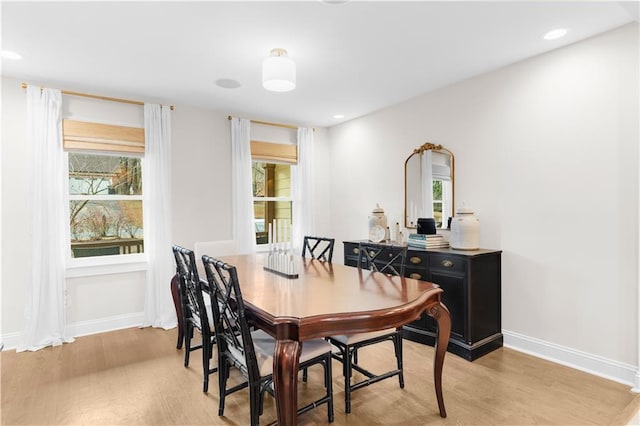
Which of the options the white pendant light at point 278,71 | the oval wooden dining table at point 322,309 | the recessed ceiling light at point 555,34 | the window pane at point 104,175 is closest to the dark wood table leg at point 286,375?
the oval wooden dining table at point 322,309

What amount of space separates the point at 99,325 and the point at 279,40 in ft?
11.6

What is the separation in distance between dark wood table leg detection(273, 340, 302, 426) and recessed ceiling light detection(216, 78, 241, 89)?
2.83 metres

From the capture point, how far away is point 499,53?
302cm

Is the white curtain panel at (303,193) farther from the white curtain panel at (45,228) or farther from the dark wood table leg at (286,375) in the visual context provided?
the dark wood table leg at (286,375)

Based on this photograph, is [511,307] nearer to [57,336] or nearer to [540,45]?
[540,45]

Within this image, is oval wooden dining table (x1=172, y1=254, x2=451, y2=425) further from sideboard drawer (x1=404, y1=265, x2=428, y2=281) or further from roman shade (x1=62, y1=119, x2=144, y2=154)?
roman shade (x1=62, y1=119, x2=144, y2=154)

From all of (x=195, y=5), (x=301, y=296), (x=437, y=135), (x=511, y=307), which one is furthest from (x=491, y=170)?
(x=195, y=5)

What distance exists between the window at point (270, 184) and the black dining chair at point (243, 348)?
9.32 feet

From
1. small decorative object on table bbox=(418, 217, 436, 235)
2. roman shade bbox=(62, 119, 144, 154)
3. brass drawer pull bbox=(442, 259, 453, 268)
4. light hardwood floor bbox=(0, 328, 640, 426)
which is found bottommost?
light hardwood floor bbox=(0, 328, 640, 426)

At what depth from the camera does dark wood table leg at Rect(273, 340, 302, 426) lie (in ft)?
5.39

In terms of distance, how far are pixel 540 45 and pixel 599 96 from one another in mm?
618

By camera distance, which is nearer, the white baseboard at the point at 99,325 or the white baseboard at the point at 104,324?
the white baseboard at the point at 99,325

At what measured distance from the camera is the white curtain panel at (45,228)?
3439 mm

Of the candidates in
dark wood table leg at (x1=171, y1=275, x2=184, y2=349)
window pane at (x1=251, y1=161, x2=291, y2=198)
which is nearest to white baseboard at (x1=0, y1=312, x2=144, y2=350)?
dark wood table leg at (x1=171, y1=275, x2=184, y2=349)
